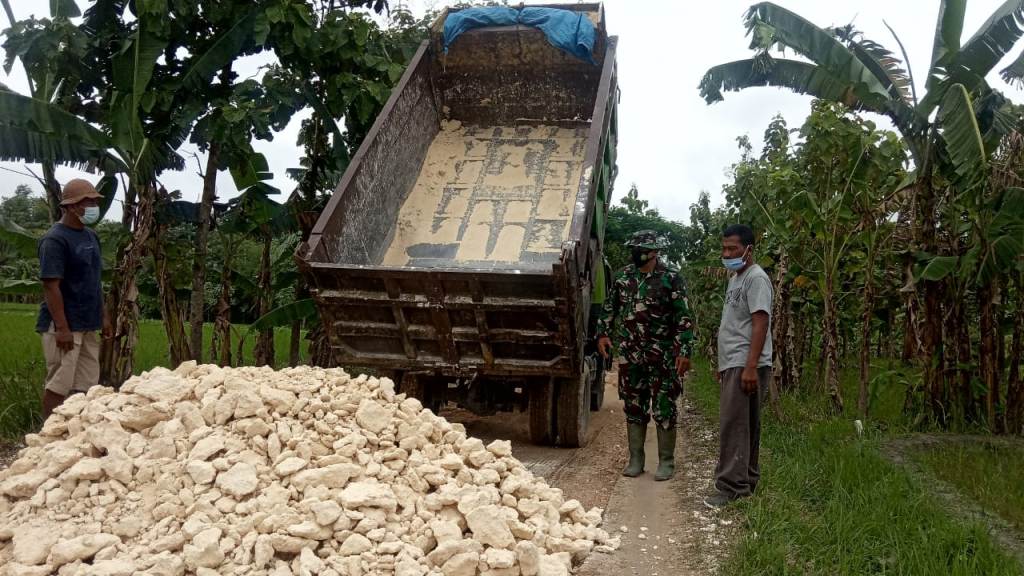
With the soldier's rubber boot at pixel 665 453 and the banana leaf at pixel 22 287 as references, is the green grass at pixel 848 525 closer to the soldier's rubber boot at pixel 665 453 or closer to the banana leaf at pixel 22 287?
the soldier's rubber boot at pixel 665 453

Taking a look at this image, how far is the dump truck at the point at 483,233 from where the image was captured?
4.98m

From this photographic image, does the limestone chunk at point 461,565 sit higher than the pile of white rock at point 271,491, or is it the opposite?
the pile of white rock at point 271,491

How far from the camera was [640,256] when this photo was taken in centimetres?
498

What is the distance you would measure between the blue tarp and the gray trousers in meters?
3.78

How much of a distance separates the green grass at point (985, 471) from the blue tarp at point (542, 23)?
4.27 meters

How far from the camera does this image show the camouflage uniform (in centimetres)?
495

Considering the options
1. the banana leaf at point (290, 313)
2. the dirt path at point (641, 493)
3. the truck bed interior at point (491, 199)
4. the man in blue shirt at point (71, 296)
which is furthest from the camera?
the banana leaf at point (290, 313)

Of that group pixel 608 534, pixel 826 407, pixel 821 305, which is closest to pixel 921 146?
pixel 826 407

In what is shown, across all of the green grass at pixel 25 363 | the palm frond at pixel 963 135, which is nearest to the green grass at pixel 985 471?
the palm frond at pixel 963 135

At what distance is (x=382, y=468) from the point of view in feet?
11.3

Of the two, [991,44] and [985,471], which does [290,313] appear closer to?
[985,471]

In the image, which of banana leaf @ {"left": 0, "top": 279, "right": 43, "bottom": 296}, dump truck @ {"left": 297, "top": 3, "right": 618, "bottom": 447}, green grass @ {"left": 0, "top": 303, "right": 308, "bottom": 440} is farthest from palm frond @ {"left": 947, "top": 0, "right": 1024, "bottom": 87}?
banana leaf @ {"left": 0, "top": 279, "right": 43, "bottom": 296}

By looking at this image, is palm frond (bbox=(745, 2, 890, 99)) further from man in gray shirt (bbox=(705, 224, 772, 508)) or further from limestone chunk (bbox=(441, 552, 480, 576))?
limestone chunk (bbox=(441, 552, 480, 576))

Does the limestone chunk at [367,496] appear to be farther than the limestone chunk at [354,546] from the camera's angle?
Yes
